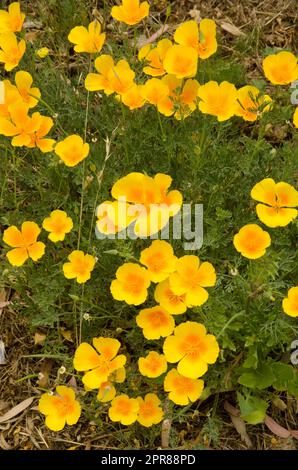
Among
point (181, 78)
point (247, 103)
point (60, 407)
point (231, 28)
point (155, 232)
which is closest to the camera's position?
point (155, 232)

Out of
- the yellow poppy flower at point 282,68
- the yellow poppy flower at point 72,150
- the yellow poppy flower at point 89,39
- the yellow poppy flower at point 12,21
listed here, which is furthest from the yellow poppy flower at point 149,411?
the yellow poppy flower at point 12,21

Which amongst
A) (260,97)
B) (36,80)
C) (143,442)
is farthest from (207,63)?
(143,442)

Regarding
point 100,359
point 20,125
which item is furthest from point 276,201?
point 20,125

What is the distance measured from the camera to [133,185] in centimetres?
226

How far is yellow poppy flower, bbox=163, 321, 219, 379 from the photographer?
2.16 meters

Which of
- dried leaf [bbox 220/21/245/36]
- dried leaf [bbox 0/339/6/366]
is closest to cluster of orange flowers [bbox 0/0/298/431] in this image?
dried leaf [bbox 0/339/6/366]

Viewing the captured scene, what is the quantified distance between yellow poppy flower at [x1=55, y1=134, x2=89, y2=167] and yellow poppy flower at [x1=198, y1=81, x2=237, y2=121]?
453 mm

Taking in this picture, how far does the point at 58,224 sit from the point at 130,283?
0.40 meters

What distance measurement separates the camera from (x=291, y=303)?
2184mm

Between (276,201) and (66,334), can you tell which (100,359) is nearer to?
(66,334)

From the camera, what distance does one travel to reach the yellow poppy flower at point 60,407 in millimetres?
2311

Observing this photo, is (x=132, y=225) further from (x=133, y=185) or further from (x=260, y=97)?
(x=260, y=97)

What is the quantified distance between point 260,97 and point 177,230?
580 millimetres

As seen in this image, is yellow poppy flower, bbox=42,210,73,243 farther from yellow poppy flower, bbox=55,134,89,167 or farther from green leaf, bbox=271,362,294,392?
green leaf, bbox=271,362,294,392
